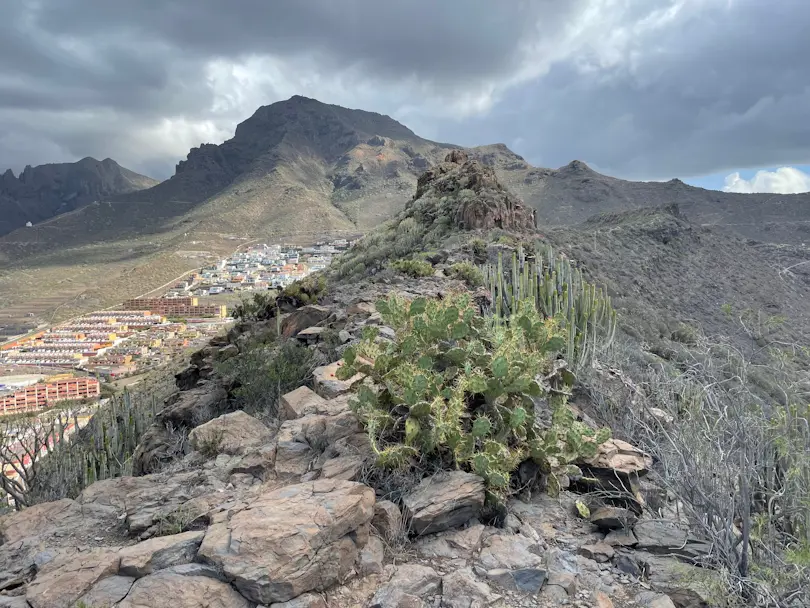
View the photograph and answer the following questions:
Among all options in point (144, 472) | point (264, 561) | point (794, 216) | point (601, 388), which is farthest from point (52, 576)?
point (794, 216)

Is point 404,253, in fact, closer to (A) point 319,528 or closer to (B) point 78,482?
(B) point 78,482

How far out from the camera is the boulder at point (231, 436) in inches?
192

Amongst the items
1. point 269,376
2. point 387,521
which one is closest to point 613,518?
point 387,521

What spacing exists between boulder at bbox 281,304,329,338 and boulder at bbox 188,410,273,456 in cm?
400

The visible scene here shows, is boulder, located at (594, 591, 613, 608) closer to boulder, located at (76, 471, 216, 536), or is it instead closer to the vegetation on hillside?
the vegetation on hillside

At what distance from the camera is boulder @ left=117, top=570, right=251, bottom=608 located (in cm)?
278

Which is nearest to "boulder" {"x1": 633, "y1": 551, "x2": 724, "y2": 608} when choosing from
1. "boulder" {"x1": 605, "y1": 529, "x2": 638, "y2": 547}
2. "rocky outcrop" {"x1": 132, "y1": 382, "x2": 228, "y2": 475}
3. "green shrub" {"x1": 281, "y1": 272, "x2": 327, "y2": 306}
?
"boulder" {"x1": 605, "y1": 529, "x2": 638, "y2": 547}

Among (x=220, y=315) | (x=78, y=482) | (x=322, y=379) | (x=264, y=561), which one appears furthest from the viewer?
(x=220, y=315)

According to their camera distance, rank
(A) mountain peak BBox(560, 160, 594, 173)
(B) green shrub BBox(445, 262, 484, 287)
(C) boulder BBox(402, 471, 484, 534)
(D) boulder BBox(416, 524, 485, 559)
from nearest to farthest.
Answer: (D) boulder BBox(416, 524, 485, 559) < (C) boulder BBox(402, 471, 484, 534) < (B) green shrub BBox(445, 262, 484, 287) < (A) mountain peak BBox(560, 160, 594, 173)

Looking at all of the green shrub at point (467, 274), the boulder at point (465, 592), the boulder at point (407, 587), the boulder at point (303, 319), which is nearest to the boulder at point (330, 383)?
the boulder at point (407, 587)

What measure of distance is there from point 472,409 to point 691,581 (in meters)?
1.83

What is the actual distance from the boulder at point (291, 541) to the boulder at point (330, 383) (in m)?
1.90

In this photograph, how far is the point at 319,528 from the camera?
3.12 metres

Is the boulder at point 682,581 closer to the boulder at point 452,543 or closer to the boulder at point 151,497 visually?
the boulder at point 452,543
